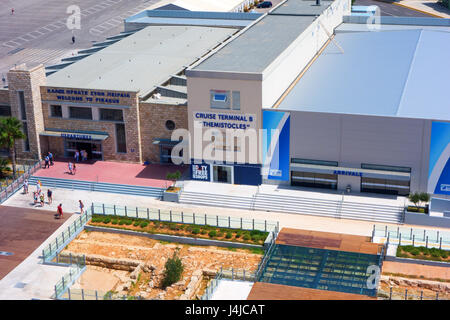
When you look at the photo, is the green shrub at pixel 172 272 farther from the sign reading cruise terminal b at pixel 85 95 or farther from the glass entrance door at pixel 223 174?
the sign reading cruise terminal b at pixel 85 95

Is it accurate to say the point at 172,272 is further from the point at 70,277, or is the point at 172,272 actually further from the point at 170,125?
the point at 170,125

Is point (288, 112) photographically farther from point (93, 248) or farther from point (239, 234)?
point (93, 248)

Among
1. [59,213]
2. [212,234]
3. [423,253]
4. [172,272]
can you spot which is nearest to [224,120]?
[212,234]

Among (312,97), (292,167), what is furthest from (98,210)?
(312,97)

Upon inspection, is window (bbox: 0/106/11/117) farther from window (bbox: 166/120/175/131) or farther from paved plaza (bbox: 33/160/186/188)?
window (bbox: 166/120/175/131)

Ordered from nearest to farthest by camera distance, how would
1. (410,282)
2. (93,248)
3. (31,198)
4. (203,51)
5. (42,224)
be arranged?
(410,282), (93,248), (42,224), (31,198), (203,51)

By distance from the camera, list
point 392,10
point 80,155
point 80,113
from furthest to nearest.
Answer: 1. point 392,10
2. point 80,155
3. point 80,113
